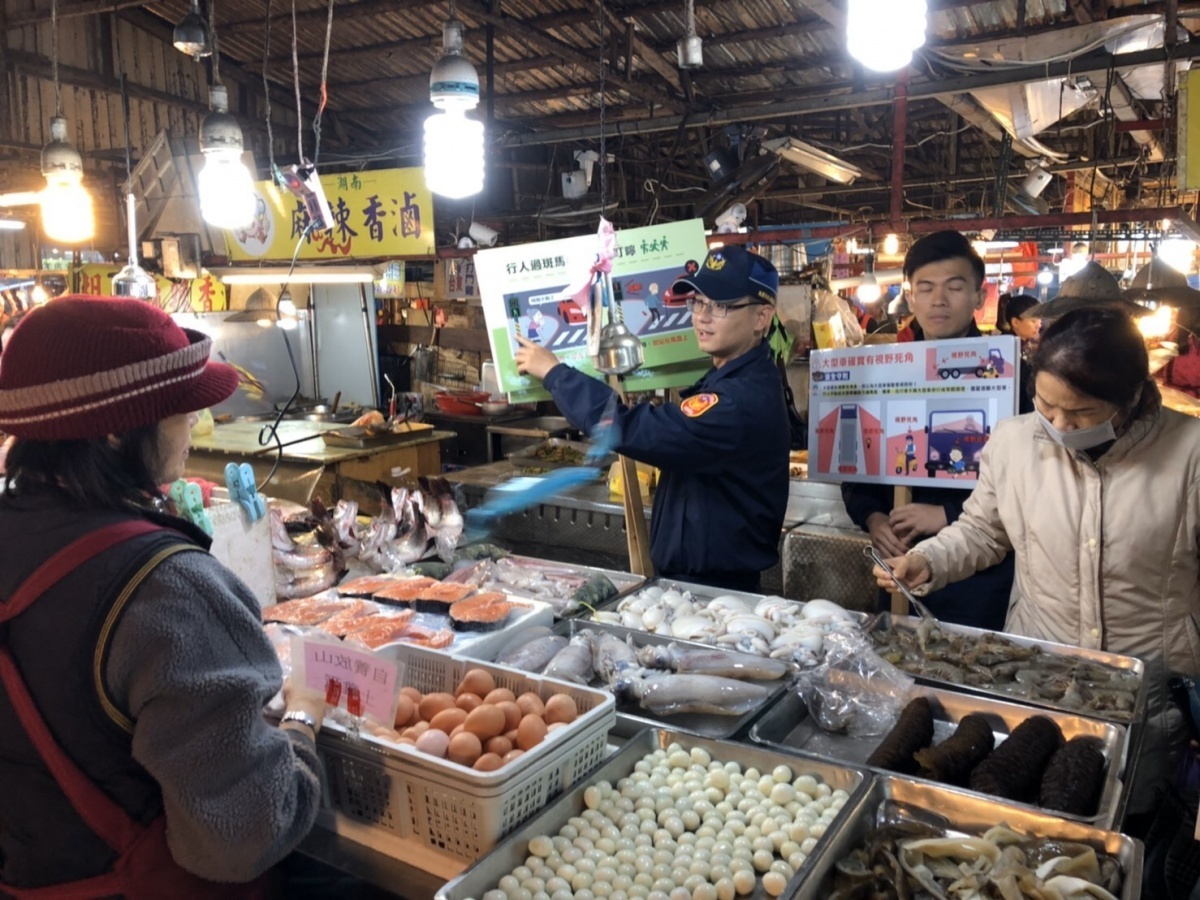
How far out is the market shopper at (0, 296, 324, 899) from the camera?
1.56m

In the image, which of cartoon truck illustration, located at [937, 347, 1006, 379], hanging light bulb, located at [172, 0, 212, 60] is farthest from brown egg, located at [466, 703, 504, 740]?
hanging light bulb, located at [172, 0, 212, 60]

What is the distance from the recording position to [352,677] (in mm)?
2111

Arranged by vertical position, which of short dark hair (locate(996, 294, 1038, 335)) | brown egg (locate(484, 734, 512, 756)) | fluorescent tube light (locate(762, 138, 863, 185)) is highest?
fluorescent tube light (locate(762, 138, 863, 185))

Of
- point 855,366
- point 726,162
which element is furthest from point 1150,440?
point 726,162

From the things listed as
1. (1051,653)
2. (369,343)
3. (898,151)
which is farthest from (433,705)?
(369,343)

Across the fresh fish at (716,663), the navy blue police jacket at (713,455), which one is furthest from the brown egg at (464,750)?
the navy blue police jacket at (713,455)

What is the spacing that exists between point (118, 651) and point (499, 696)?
994mm

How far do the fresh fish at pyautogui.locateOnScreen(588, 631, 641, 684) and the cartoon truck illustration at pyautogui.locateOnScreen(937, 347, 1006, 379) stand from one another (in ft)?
6.25

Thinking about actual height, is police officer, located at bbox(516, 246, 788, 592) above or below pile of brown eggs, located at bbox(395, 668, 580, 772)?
above

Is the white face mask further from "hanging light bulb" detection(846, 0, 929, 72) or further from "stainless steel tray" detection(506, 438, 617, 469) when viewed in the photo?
"stainless steel tray" detection(506, 438, 617, 469)

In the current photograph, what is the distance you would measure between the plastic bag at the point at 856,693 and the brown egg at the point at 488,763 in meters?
1.10

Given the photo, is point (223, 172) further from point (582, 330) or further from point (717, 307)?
point (717, 307)

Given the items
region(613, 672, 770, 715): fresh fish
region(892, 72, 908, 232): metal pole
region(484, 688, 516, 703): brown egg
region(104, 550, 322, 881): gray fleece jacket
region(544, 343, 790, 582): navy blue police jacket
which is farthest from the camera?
region(892, 72, 908, 232): metal pole

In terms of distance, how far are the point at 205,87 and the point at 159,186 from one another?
420cm
